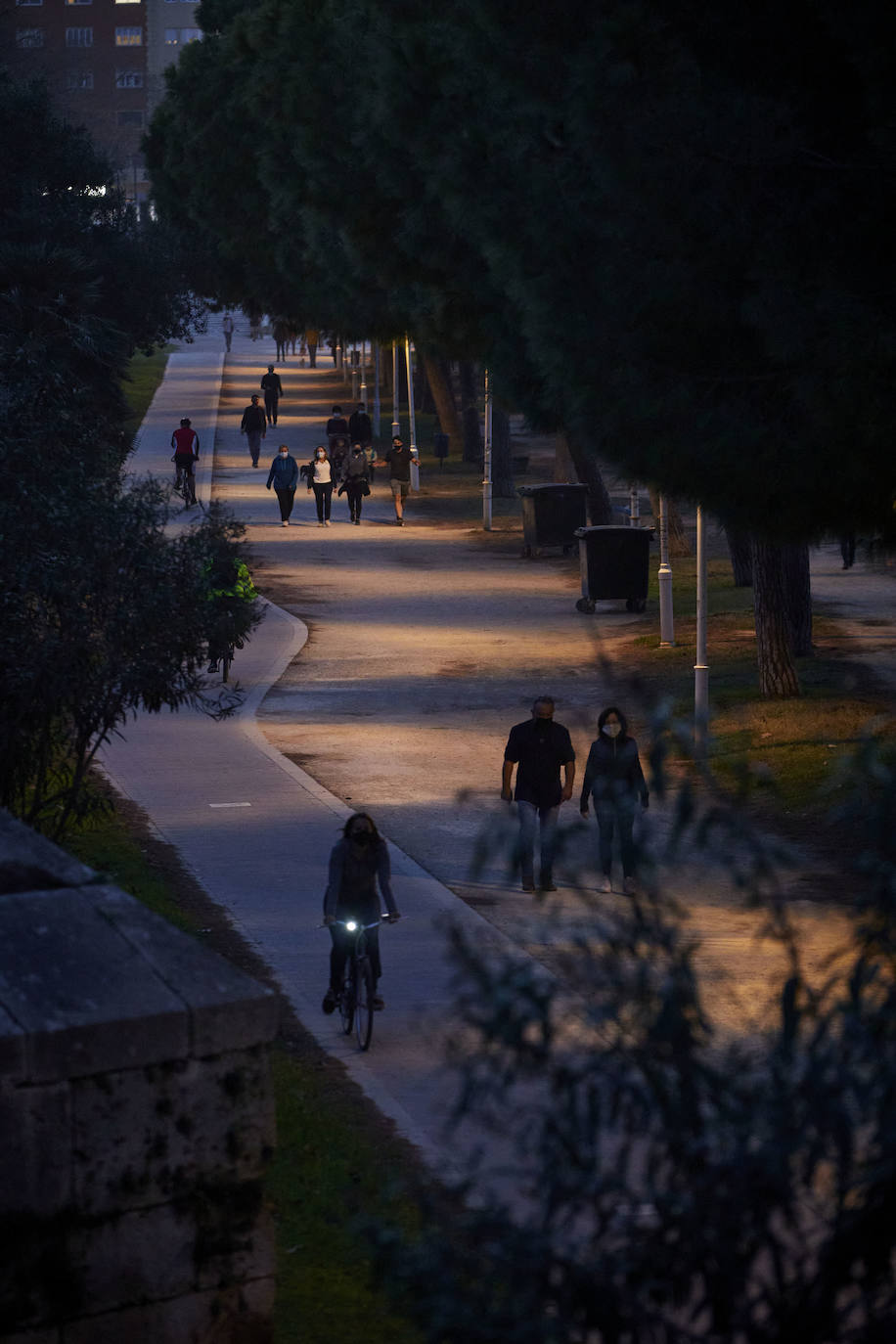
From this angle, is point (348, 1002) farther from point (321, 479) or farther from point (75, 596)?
point (321, 479)

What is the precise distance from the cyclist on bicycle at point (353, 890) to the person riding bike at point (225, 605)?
7.81 ft

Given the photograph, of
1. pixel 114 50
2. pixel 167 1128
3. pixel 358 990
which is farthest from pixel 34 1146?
pixel 114 50

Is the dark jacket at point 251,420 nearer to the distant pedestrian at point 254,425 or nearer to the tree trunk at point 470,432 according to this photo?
the distant pedestrian at point 254,425

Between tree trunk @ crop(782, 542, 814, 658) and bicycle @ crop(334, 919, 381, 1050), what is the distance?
1304 cm

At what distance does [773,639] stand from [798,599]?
268 centimetres

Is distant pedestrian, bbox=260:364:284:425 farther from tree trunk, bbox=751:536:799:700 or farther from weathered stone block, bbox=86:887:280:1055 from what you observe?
weathered stone block, bbox=86:887:280:1055

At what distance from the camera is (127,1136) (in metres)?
5.50

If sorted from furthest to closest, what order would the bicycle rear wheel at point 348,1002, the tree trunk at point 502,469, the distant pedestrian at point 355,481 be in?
the tree trunk at point 502,469
the distant pedestrian at point 355,481
the bicycle rear wheel at point 348,1002

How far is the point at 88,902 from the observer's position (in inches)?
239

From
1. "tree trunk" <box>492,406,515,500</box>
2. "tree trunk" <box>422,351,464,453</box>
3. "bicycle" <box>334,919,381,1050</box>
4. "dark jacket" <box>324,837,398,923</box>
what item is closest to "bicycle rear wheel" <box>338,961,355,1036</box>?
"bicycle" <box>334,919,381,1050</box>

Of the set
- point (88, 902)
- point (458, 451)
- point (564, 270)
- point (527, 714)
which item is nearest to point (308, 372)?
point (458, 451)

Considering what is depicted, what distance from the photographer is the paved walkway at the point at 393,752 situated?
1127 centimetres

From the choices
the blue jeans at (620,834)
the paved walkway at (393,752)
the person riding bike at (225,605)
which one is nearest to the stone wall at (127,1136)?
the paved walkway at (393,752)

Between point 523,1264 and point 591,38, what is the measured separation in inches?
482
